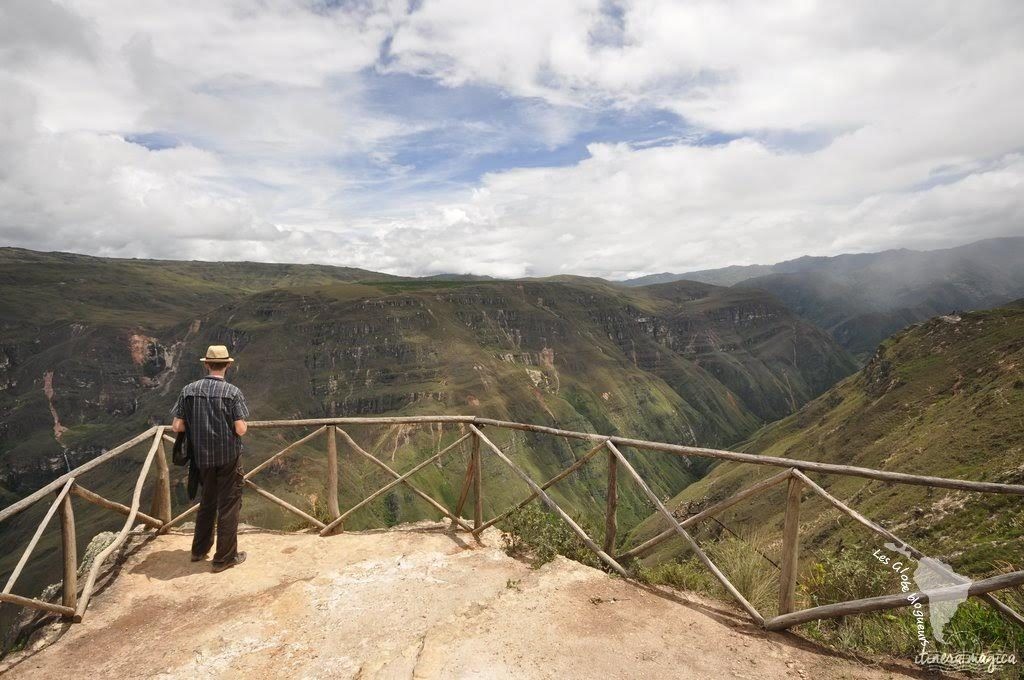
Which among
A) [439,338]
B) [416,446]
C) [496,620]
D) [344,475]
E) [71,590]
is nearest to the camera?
[496,620]

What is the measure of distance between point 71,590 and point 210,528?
173 cm

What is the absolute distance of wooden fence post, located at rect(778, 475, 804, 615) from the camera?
5.77 meters

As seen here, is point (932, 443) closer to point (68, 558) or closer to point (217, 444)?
point (217, 444)

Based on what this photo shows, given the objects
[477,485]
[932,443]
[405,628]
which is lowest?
[932,443]

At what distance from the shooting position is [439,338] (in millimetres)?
195500

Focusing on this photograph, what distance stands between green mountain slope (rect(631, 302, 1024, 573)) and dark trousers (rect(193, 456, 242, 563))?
911cm

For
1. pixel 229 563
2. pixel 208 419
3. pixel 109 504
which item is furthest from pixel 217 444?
pixel 109 504

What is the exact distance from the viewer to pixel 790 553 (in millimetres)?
5875

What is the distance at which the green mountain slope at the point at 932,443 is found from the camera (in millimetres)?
20375

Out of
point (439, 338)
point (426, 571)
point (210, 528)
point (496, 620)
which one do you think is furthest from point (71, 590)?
point (439, 338)

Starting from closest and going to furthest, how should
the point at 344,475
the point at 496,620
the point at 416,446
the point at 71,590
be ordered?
the point at 496,620 < the point at 71,590 < the point at 344,475 < the point at 416,446

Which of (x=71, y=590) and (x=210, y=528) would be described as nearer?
(x=71, y=590)

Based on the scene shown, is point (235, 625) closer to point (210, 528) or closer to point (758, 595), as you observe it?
point (210, 528)

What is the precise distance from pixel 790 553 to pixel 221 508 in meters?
7.84
